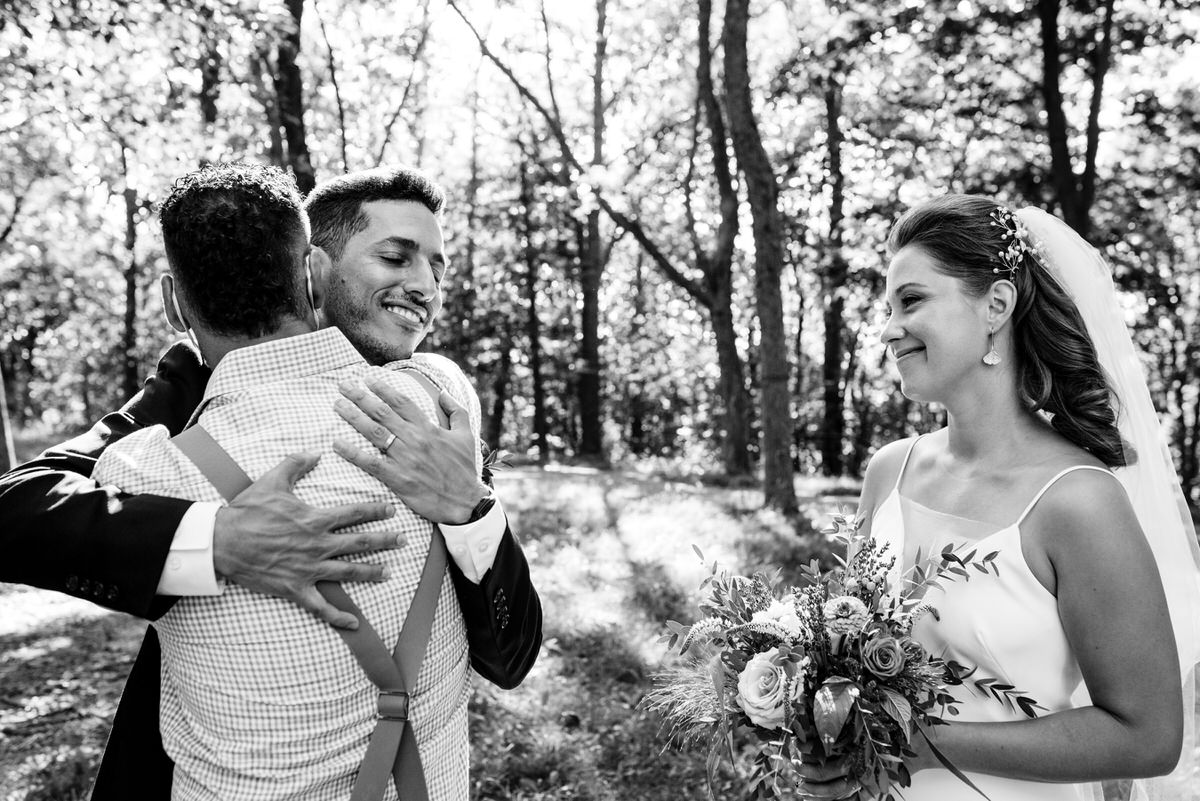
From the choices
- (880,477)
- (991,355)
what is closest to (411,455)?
(991,355)

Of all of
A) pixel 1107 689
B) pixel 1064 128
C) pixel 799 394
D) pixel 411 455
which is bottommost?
pixel 799 394

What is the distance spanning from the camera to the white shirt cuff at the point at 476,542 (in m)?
1.88

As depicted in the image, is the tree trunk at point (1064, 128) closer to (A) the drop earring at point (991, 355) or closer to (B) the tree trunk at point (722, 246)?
(B) the tree trunk at point (722, 246)

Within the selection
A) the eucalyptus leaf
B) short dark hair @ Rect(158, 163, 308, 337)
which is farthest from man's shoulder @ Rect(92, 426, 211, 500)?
the eucalyptus leaf

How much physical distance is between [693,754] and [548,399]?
28.5 metres

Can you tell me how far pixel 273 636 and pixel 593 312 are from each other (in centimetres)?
2183

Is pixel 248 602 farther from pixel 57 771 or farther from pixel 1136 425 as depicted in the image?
pixel 57 771

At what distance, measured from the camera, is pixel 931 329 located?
2578mm

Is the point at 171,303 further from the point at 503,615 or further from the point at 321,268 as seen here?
the point at 503,615

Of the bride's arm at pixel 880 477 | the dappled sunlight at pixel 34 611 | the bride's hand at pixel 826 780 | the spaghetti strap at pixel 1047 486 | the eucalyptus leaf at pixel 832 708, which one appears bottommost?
the dappled sunlight at pixel 34 611

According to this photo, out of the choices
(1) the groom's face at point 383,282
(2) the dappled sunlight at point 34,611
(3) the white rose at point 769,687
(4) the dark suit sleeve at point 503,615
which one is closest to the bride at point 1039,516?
(3) the white rose at point 769,687

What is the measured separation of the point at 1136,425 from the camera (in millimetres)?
2689

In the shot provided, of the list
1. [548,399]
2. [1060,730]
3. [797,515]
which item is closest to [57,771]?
[1060,730]

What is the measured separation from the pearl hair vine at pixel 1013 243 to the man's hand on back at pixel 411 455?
5.66 feet
